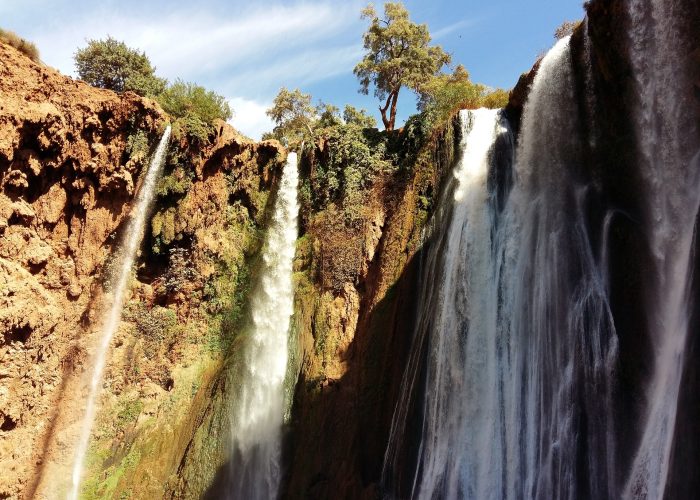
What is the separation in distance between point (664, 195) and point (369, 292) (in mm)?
9570

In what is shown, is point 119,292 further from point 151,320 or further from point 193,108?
point 193,108

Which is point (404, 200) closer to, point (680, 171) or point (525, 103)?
point (525, 103)

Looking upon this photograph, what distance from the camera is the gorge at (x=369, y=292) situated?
925 cm

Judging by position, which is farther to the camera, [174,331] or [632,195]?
[174,331]

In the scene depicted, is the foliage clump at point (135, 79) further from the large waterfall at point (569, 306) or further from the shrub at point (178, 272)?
the large waterfall at point (569, 306)

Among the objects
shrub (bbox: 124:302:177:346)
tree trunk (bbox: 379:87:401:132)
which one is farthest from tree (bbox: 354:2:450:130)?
shrub (bbox: 124:302:177:346)

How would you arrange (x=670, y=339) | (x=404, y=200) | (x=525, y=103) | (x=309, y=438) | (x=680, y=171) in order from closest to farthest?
(x=670, y=339), (x=680, y=171), (x=525, y=103), (x=309, y=438), (x=404, y=200)

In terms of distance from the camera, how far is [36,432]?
15.8 m

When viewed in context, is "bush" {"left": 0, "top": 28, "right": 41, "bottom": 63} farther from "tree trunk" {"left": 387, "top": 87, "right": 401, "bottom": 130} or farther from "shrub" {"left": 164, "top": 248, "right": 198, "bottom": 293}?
"tree trunk" {"left": 387, "top": 87, "right": 401, "bottom": 130}

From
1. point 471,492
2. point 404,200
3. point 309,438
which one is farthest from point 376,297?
Answer: point 471,492

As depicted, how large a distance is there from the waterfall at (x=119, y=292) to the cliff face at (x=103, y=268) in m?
0.30

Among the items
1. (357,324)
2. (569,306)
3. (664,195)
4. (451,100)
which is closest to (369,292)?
(357,324)

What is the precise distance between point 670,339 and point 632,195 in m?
3.35

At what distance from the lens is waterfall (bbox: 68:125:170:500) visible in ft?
54.1
